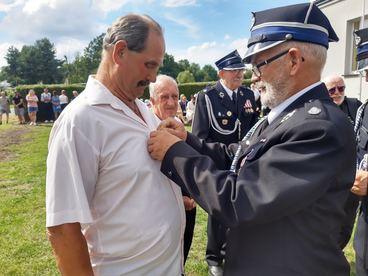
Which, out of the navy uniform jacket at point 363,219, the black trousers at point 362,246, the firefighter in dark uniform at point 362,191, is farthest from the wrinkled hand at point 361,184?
the black trousers at point 362,246

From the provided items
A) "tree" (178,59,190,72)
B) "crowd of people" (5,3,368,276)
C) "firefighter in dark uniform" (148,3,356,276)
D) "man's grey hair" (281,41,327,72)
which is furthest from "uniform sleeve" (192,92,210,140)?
"tree" (178,59,190,72)

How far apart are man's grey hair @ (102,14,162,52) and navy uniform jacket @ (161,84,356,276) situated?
0.54 m

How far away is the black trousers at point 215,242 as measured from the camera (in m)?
4.20

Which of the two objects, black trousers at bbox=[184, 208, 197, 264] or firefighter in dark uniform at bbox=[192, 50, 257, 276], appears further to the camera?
firefighter in dark uniform at bbox=[192, 50, 257, 276]

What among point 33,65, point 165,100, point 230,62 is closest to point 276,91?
point 165,100

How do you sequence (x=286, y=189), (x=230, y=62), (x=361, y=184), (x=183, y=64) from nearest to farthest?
(x=286, y=189) → (x=361, y=184) → (x=230, y=62) → (x=183, y=64)

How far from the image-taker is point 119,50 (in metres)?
1.85

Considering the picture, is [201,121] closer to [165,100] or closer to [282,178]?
[165,100]

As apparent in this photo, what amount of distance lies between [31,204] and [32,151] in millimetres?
5994

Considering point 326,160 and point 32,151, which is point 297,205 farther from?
point 32,151

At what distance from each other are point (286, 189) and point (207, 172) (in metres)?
0.35

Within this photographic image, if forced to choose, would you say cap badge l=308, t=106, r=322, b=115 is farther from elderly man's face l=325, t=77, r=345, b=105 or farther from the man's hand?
elderly man's face l=325, t=77, r=345, b=105

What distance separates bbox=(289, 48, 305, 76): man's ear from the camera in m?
1.80

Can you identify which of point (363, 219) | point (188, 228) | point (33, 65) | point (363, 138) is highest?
point (33, 65)
